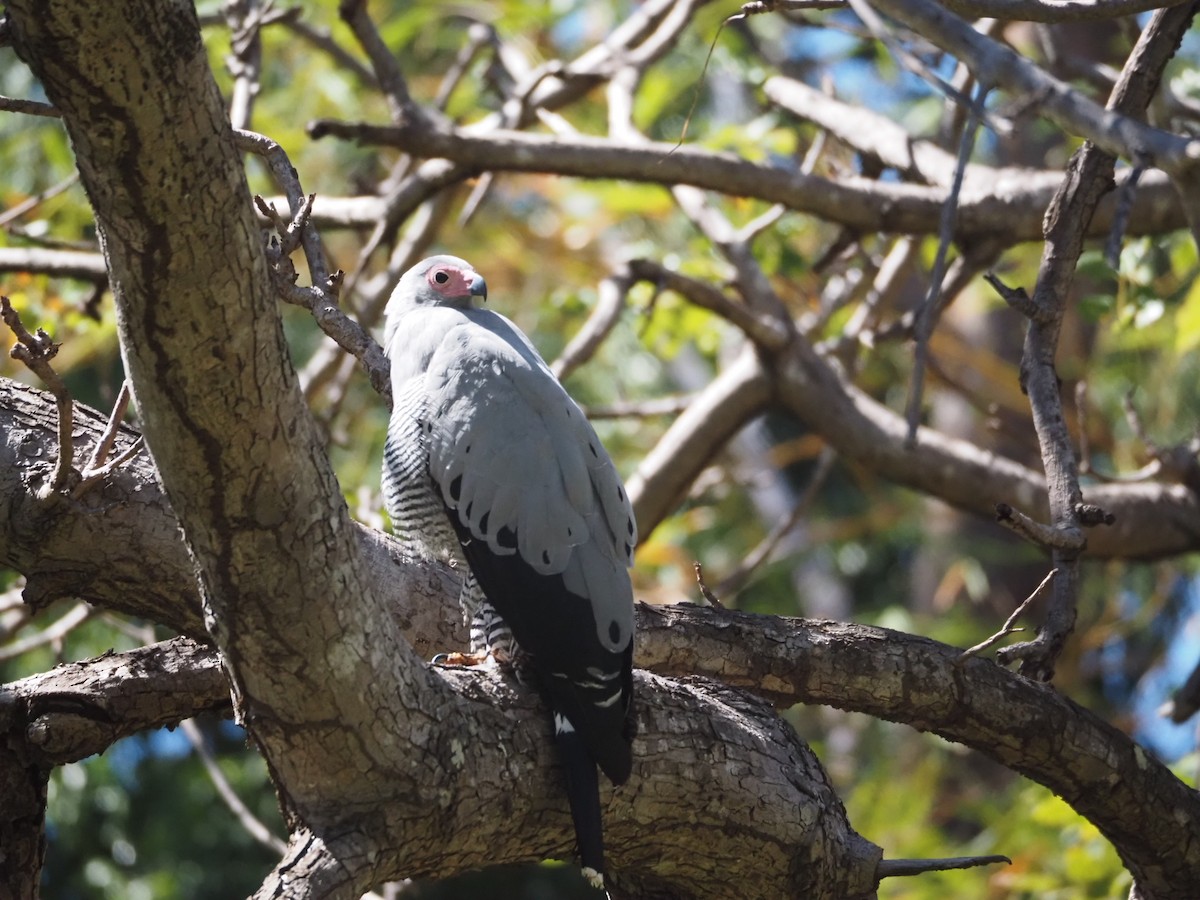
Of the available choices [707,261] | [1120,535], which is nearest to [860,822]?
[1120,535]

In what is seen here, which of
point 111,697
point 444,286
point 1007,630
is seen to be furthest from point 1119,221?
point 111,697

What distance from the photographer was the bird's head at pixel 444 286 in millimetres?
4086

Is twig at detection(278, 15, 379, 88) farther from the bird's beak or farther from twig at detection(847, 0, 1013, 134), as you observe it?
twig at detection(847, 0, 1013, 134)

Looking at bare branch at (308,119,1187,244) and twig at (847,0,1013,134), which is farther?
bare branch at (308,119,1187,244)

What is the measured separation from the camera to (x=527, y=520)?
3219 mm

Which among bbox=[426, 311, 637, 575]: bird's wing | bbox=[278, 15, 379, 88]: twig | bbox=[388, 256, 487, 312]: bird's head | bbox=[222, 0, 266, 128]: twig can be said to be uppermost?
bbox=[278, 15, 379, 88]: twig

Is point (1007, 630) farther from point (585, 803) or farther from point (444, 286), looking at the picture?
point (444, 286)

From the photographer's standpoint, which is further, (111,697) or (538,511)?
(538,511)

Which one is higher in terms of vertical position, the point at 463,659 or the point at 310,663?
the point at 463,659

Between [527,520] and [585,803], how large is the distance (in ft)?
2.54

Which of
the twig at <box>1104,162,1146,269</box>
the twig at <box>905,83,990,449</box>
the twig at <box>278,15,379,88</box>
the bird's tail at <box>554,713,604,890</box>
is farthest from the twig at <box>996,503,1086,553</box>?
the twig at <box>278,15,379,88</box>

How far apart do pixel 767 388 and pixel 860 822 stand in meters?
2.91

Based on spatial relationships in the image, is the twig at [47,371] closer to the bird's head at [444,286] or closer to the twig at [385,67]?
the bird's head at [444,286]

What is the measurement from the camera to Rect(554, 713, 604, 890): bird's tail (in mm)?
2654
